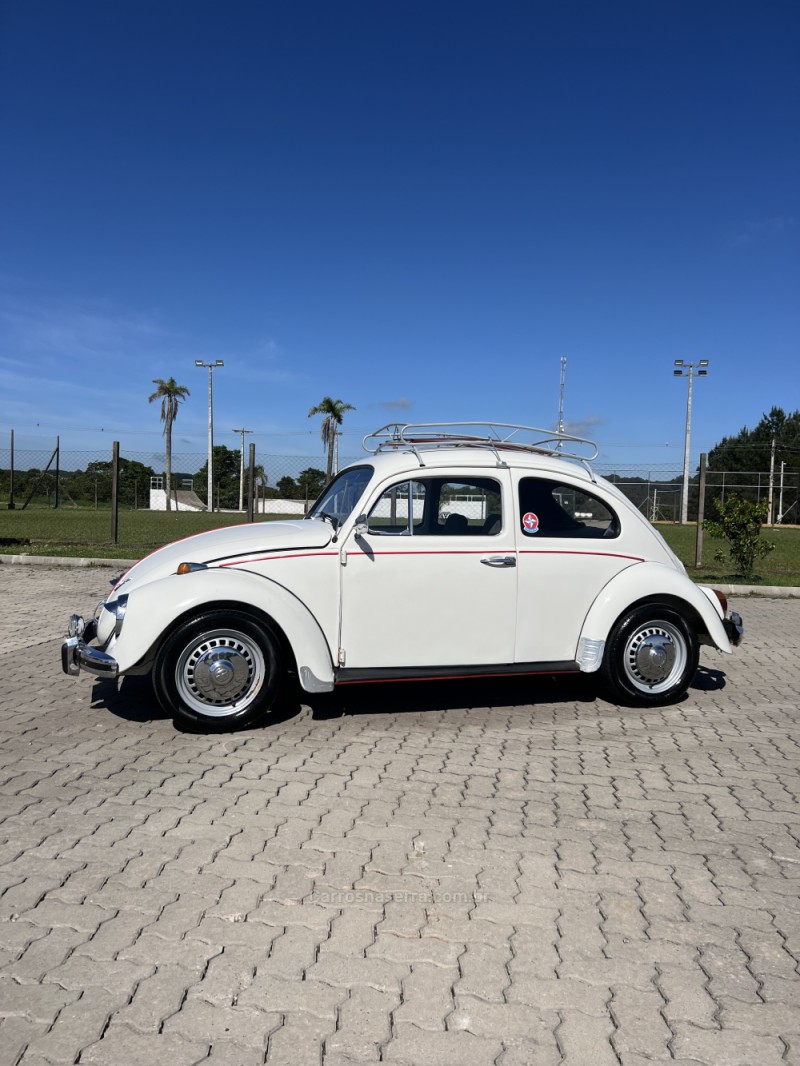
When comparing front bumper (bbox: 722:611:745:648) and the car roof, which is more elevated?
the car roof

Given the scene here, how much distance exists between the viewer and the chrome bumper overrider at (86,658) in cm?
483

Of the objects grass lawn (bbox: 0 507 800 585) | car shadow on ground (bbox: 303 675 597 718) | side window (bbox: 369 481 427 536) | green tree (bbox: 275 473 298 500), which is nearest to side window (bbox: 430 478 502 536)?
side window (bbox: 369 481 427 536)

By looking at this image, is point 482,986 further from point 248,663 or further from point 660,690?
point 660,690

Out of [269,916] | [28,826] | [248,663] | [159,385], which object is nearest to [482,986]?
[269,916]

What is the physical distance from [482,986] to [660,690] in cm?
364

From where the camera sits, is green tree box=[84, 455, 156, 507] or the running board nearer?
the running board

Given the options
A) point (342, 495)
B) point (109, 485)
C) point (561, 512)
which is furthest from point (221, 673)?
point (109, 485)

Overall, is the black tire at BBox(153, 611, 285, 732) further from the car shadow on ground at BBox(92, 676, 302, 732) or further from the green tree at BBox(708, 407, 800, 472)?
the green tree at BBox(708, 407, 800, 472)

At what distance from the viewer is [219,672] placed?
4953mm

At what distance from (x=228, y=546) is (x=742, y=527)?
10.2 metres

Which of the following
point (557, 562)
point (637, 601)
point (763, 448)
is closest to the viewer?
point (557, 562)

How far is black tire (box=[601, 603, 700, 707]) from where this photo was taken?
5.63 meters

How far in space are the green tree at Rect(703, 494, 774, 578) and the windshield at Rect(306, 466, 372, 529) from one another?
28.6ft

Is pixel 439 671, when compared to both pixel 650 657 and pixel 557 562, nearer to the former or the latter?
pixel 557 562
